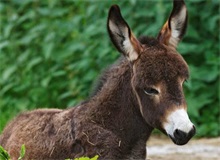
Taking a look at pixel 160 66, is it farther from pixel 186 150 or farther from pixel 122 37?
pixel 186 150

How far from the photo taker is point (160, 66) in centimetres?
634

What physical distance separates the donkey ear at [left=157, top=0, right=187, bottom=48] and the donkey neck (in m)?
0.40

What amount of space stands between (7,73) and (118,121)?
5.34 meters

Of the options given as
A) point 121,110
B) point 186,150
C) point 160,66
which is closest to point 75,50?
point 186,150

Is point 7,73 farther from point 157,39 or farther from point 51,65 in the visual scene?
point 157,39

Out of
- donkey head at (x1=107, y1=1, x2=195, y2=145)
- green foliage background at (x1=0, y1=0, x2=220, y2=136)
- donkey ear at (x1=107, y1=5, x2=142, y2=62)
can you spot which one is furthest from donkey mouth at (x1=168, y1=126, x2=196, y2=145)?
green foliage background at (x1=0, y1=0, x2=220, y2=136)

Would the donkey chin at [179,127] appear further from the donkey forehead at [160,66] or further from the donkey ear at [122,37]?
the donkey ear at [122,37]

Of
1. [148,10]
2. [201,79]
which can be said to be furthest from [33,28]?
[201,79]

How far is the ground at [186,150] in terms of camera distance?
9.12 metres

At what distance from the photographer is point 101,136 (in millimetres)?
6562

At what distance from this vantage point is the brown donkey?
6305 mm

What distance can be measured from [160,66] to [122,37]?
17.5 inches

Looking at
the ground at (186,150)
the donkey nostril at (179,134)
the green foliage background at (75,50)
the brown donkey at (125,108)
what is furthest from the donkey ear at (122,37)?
the green foliage background at (75,50)

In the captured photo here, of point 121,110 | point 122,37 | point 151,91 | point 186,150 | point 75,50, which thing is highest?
point 122,37
